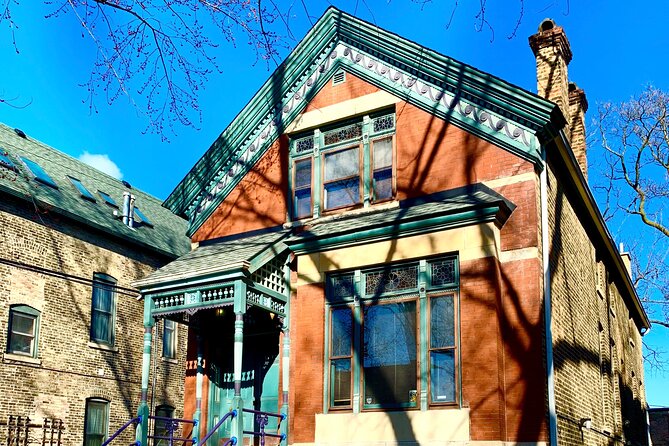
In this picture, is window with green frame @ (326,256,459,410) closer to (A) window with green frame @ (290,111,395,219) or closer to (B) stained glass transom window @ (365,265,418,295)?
(B) stained glass transom window @ (365,265,418,295)

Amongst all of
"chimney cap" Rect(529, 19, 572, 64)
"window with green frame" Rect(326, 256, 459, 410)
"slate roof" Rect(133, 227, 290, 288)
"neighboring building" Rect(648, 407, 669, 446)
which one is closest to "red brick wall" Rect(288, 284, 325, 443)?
"window with green frame" Rect(326, 256, 459, 410)

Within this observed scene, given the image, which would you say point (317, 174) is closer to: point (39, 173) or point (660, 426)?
point (39, 173)

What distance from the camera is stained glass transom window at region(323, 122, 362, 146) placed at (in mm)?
15172

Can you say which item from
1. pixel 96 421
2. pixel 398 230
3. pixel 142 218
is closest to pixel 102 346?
pixel 96 421

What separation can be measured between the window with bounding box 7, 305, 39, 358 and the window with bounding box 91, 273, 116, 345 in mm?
2434

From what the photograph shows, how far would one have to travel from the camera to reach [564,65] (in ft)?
53.6

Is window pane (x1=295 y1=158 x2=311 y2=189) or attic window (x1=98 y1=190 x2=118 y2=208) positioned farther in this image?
attic window (x1=98 y1=190 x2=118 y2=208)

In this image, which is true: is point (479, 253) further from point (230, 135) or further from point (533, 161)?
point (230, 135)

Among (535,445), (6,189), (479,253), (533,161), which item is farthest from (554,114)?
(6,189)

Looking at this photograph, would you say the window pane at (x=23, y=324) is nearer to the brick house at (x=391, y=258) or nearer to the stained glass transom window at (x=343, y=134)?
the brick house at (x=391, y=258)

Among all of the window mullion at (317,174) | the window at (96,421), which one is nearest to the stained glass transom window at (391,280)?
the window mullion at (317,174)

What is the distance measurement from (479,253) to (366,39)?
212 inches

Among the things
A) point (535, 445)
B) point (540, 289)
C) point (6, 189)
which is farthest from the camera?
point (6, 189)

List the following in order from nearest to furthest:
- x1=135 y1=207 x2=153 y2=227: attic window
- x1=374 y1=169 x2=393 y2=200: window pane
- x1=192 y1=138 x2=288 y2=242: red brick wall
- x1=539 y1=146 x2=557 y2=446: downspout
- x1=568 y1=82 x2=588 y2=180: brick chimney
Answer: x1=539 y1=146 x2=557 y2=446: downspout, x1=374 y1=169 x2=393 y2=200: window pane, x1=192 y1=138 x2=288 y2=242: red brick wall, x1=568 y1=82 x2=588 y2=180: brick chimney, x1=135 y1=207 x2=153 y2=227: attic window
